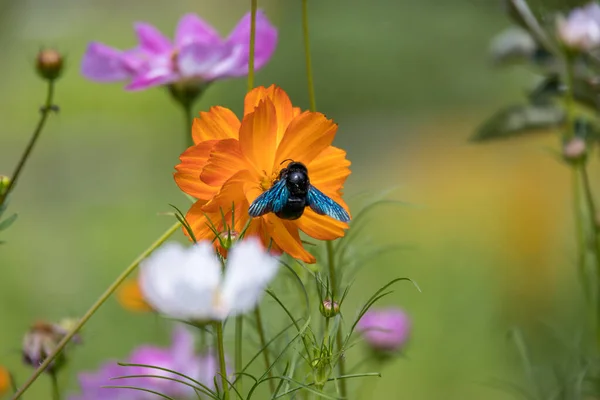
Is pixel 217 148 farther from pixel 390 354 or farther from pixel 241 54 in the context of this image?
pixel 390 354

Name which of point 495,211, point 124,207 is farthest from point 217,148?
point 124,207

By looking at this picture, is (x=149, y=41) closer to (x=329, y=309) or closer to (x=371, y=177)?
(x=329, y=309)

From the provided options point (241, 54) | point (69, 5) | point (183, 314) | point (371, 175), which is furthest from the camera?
point (69, 5)

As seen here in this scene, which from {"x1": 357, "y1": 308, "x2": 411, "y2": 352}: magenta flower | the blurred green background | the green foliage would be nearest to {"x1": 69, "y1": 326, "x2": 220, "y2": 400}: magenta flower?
the blurred green background

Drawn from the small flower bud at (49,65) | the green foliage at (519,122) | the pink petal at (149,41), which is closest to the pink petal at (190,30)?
the pink petal at (149,41)

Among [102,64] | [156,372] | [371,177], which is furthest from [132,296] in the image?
[371,177]

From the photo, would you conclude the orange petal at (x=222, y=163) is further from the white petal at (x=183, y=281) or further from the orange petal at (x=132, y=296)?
the orange petal at (x=132, y=296)

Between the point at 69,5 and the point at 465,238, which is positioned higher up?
the point at 69,5
